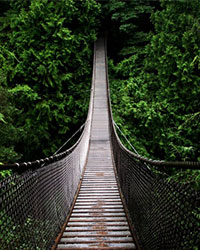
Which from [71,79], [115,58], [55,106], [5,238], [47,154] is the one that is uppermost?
[115,58]

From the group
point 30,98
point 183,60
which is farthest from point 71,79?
point 183,60

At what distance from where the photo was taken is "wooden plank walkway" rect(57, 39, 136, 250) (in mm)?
2195

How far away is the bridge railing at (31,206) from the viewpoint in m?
1.21

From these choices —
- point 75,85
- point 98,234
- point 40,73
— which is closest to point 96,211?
point 98,234

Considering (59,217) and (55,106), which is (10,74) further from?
(59,217)

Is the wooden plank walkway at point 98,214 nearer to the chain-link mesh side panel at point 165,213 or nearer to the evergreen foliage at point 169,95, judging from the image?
the chain-link mesh side panel at point 165,213

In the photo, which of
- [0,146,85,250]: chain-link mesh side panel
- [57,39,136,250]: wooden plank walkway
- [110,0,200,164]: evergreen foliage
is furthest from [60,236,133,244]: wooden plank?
Result: [110,0,200,164]: evergreen foliage

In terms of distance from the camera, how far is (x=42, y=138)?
335 inches

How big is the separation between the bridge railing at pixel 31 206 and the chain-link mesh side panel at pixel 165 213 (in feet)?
2.59

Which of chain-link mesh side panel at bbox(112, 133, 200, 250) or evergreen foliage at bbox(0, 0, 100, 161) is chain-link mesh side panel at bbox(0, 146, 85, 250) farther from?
evergreen foliage at bbox(0, 0, 100, 161)

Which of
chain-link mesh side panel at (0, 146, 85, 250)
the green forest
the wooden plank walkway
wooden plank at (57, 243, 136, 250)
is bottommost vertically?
the wooden plank walkway

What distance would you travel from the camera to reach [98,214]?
9.45 feet

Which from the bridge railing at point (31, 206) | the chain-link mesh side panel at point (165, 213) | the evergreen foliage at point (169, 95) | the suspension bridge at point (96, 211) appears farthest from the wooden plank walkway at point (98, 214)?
the evergreen foliage at point (169, 95)

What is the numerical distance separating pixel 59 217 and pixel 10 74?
733cm
